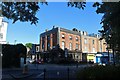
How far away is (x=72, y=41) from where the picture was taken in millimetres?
83250

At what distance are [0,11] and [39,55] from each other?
2910 inches

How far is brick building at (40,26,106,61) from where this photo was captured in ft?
261

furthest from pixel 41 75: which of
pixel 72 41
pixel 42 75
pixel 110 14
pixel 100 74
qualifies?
pixel 72 41

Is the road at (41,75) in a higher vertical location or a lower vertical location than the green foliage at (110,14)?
lower

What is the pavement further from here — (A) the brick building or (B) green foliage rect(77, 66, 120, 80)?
(A) the brick building

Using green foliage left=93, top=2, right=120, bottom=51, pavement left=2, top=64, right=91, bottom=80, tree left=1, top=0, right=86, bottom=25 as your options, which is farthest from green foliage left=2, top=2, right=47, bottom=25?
pavement left=2, top=64, right=91, bottom=80

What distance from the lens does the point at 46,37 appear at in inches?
3314

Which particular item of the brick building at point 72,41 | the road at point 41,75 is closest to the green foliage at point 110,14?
the road at point 41,75

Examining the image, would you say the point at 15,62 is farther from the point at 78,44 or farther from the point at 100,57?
the point at 78,44

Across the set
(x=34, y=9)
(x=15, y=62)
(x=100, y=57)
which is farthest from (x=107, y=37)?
(x=100, y=57)

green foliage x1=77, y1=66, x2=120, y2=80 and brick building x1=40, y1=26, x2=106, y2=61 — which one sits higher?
brick building x1=40, y1=26, x2=106, y2=61

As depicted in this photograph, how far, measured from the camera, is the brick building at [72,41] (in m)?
79.6

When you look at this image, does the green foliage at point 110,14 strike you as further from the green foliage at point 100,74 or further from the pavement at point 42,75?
the pavement at point 42,75

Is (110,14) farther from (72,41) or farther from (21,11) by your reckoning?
(72,41)
